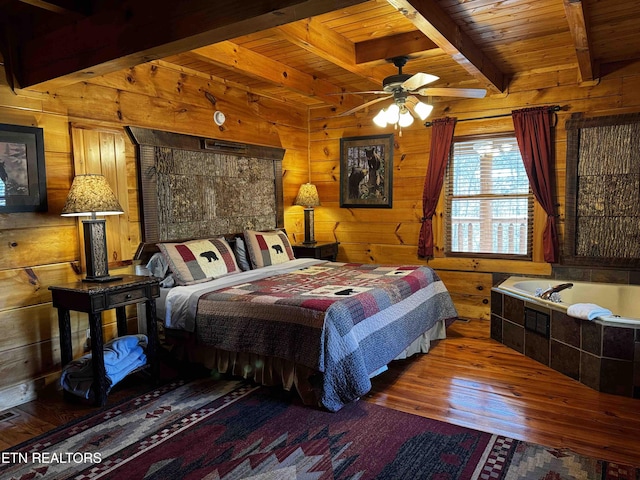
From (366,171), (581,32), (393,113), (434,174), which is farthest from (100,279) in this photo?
(581,32)

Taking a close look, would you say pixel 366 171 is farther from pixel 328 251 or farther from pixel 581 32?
pixel 581 32

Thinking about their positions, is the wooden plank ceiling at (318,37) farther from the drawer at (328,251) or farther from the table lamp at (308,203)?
the drawer at (328,251)

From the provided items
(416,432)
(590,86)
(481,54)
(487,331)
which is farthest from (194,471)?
(590,86)

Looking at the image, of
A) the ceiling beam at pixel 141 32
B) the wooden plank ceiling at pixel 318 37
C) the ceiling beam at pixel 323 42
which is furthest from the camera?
Answer: the ceiling beam at pixel 323 42

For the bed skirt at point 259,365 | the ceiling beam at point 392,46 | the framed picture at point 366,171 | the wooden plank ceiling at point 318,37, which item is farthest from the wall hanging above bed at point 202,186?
the ceiling beam at point 392,46

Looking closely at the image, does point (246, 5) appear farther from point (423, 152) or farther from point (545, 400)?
point (423, 152)

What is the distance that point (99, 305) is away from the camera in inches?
109

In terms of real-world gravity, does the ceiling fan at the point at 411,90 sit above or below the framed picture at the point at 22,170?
above

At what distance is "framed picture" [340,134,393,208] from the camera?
523 cm

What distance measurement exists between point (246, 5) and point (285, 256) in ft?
9.21

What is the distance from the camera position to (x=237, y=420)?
2.60 m

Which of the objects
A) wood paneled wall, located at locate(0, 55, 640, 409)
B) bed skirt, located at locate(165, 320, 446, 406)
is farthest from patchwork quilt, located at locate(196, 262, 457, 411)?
wood paneled wall, located at locate(0, 55, 640, 409)

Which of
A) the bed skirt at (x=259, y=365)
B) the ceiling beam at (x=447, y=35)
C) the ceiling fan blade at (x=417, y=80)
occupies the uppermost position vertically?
the ceiling beam at (x=447, y=35)

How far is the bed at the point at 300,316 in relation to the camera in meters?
2.68
